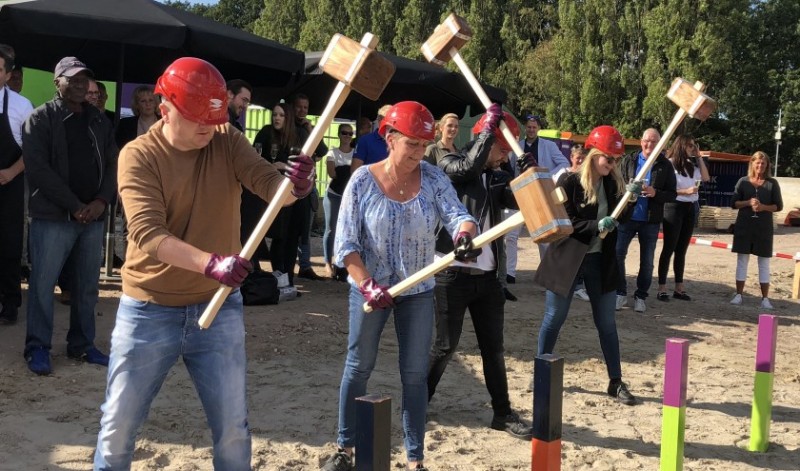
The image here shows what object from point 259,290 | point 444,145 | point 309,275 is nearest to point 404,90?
point 309,275

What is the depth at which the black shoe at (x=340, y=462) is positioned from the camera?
161 inches

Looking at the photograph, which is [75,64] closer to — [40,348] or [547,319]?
[40,348]

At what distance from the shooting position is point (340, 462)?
161 inches

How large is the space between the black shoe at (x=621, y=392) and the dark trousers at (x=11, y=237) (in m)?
4.59

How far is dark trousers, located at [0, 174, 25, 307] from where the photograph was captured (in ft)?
20.2

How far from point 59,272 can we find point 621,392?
12.9ft

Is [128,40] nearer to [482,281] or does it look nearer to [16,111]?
[16,111]

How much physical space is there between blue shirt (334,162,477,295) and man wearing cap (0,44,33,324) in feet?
10.4

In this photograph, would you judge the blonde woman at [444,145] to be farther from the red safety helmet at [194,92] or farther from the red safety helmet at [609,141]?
the red safety helmet at [194,92]

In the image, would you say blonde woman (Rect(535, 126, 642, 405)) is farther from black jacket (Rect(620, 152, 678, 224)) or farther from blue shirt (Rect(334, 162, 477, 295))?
black jacket (Rect(620, 152, 678, 224))

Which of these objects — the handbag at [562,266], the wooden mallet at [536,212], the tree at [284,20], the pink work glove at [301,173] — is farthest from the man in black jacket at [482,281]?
the tree at [284,20]

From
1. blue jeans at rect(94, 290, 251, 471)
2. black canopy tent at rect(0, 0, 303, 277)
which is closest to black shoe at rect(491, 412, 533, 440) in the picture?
blue jeans at rect(94, 290, 251, 471)

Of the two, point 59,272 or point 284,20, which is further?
point 284,20

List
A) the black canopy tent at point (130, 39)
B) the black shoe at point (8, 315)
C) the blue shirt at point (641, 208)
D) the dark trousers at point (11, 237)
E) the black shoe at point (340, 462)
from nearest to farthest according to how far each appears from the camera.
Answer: the black shoe at point (340, 462) → the dark trousers at point (11, 237) → the black shoe at point (8, 315) → the black canopy tent at point (130, 39) → the blue shirt at point (641, 208)
